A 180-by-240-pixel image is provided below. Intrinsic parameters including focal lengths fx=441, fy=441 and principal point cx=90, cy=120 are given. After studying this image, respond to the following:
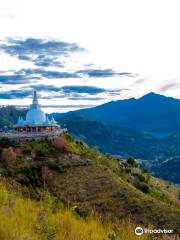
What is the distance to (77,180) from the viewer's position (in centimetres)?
5828

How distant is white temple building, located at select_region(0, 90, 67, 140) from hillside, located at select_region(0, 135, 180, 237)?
188 centimetres

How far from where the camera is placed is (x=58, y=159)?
211 feet

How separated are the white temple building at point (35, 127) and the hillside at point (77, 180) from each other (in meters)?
1.88

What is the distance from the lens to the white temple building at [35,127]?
69062mm

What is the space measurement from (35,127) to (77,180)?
17.8m

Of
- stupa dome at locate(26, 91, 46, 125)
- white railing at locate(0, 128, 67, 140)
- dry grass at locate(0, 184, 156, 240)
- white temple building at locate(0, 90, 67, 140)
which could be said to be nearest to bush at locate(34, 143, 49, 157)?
white railing at locate(0, 128, 67, 140)

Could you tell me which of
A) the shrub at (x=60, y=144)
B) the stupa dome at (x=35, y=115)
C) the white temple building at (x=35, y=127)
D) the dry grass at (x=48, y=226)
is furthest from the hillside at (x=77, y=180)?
the dry grass at (x=48, y=226)

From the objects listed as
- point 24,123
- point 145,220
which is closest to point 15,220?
point 145,220

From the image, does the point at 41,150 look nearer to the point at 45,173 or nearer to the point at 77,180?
the point at 45,173

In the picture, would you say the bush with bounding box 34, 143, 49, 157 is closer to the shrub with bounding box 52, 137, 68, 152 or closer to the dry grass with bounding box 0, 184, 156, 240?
the shrub with bounding box 52, 137, 68, 152

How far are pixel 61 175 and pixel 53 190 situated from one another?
586 centimetres

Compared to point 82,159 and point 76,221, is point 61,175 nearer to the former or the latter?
point 82,159

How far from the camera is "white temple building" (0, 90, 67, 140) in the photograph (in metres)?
69.1

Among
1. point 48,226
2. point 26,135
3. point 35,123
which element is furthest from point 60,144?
point 48,226
